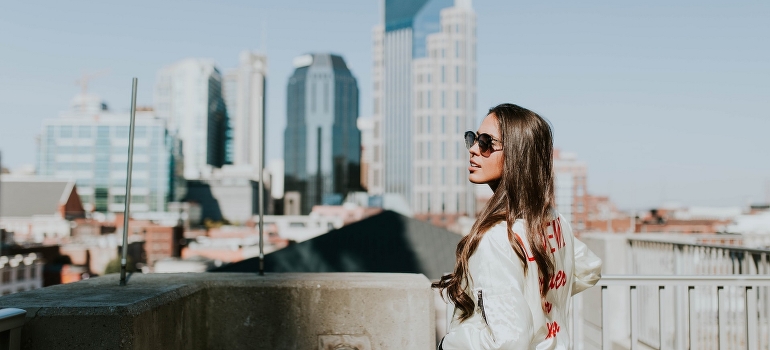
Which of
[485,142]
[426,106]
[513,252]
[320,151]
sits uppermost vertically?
[426,106]

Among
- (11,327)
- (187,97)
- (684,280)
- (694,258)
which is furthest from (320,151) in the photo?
(11,327)

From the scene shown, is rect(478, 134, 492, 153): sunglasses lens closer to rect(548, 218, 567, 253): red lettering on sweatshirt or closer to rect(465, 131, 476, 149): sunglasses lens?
rect(465, 131, 476, 149): sunglasses lens

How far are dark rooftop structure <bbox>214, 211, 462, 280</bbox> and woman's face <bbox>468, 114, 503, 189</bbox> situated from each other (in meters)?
8.12

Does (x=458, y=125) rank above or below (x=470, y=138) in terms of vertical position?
above

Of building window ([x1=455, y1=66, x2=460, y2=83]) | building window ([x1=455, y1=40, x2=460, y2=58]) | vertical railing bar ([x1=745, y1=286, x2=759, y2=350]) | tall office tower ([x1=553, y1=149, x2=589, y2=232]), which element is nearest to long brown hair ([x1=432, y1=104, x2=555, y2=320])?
vertical railing bar ([x1=745, y1=286, x2=759, y2=350])

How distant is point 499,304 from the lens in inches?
54.6

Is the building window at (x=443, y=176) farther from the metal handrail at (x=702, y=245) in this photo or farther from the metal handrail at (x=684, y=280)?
the metal handrail at (x=684, y=280)

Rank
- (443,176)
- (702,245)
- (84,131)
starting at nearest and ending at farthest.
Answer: (702,245) → (443,176) → (84,131)

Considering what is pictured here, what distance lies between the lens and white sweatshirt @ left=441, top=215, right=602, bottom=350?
138cm

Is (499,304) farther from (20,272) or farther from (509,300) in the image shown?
(20,272)

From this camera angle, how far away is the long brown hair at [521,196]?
1478 mm

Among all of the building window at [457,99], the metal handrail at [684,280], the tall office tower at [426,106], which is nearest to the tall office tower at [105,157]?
the tall office tower at [426,106]

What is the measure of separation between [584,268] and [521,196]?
17.8 inches

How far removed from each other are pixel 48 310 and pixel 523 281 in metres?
1.58
